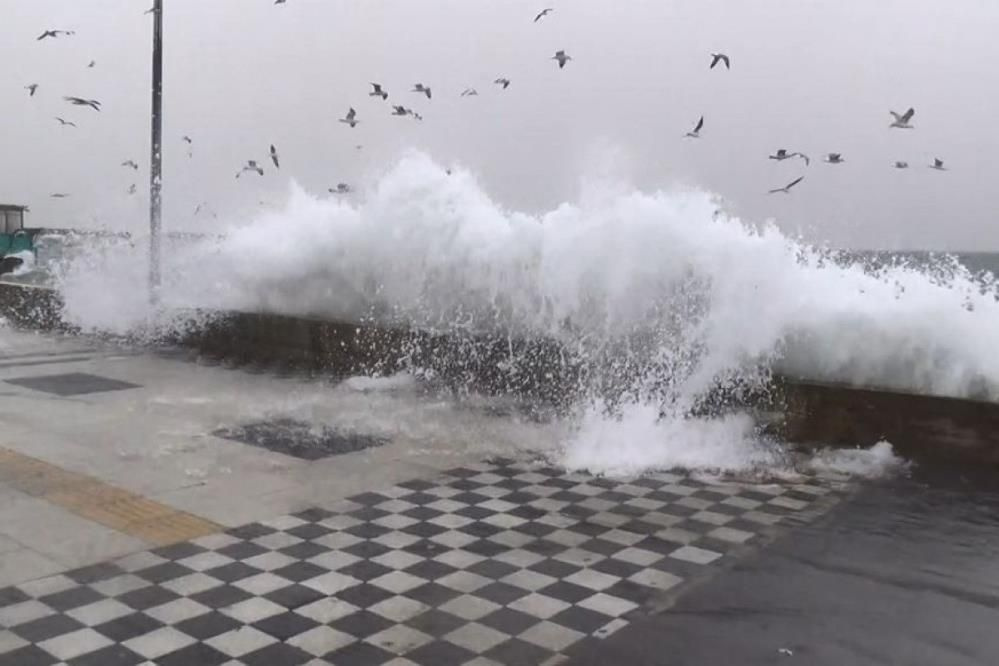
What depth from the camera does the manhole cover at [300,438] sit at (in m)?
5.89

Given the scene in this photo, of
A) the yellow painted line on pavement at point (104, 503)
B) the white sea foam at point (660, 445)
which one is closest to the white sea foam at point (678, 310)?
the white sea foam at point (660, 445)

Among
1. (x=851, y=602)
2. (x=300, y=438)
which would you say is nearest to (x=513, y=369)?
(x=300, y=438)

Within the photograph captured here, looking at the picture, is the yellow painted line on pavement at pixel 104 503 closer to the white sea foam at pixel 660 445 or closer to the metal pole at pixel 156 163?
the white sea foam at pixel 660 445

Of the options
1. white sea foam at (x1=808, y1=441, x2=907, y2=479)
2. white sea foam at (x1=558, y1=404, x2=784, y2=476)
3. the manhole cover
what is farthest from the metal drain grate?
white sea foam at (x1=808, y1=441, x2=907, y2=479)

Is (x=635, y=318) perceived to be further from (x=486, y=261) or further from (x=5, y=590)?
(x=5, y=590)

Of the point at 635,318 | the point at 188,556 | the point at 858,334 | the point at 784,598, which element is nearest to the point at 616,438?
the point at 635,318

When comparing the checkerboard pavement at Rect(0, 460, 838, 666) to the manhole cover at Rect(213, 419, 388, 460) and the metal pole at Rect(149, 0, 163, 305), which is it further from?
the metal pole at Rect(149, 0, 163, 305)

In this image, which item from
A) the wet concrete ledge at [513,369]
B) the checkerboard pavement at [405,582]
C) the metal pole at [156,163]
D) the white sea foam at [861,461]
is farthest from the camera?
the metal pole at [156,163]

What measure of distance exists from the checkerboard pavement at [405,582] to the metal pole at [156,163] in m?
7.66

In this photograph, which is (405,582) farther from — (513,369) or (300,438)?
(513,369)

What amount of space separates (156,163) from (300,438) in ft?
22.2

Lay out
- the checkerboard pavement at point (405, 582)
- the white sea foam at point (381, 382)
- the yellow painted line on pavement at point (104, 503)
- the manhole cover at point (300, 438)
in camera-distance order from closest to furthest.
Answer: the checkerboard pavement at point (405, 582) → the yellow painted line on pavement at point (104, 503) → the manhole cover at point (300, 438) → the white sea foam at point (381, 382)

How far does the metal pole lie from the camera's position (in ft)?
37.1

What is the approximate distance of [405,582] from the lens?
11.9 feet
